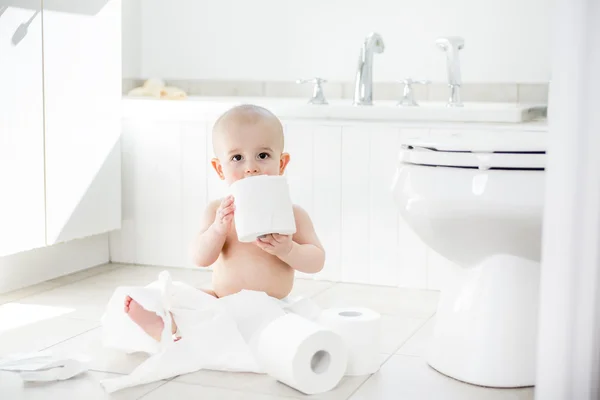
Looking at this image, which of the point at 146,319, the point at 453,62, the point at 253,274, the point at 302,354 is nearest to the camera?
the point at 302,354

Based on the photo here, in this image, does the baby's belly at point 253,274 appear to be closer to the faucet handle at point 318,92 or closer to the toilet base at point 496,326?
the toilet base at point 496,326

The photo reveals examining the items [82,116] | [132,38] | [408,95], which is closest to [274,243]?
[82,116]

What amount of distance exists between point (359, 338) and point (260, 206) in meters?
0.35

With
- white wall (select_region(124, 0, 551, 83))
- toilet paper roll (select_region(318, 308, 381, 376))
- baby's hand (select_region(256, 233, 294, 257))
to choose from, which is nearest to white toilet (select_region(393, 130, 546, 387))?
toilet paper roll (select_region(318, 308, 381, 376))

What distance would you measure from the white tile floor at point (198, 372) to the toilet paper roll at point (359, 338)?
26 mm

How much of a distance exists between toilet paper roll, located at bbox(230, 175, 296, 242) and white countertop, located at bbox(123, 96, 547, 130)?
3.13ft

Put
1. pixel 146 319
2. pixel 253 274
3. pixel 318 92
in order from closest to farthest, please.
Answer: pixel 146 319
pixel 253 274
pixel 318 92

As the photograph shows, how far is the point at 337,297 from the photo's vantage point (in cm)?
263

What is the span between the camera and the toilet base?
1.84m

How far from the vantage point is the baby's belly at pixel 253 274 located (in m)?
2.06

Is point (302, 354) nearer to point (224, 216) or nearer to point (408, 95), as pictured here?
point (224, 216)

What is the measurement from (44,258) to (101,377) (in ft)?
3.35

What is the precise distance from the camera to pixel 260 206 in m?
1.82

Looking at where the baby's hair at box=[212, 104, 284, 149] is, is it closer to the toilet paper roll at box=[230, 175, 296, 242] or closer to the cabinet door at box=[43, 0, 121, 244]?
the toilet paper roll at box=[230, 175, 296, 242]
